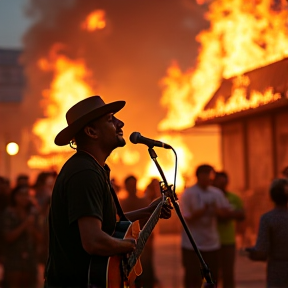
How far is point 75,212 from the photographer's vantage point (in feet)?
14.9

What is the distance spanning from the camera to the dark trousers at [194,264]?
9883 mm

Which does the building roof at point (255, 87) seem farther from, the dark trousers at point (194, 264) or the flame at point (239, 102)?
the dark trousers at point (194, 264)

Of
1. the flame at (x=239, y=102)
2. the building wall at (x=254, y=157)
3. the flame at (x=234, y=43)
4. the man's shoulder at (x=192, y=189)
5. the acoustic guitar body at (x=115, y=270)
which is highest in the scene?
the flame at (x=234, y=43)

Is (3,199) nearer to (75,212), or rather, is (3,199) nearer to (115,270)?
(115,270)

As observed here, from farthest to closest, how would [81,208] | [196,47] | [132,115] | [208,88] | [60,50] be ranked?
1. [132,115]
2. [60,50]
3. [196,47]
4. [208,88]
5. [81,208]

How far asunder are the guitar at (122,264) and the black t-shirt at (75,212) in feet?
0.19

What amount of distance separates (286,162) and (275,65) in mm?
2168

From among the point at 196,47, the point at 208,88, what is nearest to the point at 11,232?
the point at 208,88

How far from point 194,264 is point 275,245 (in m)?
2.81

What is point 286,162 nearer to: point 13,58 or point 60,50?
point 60,50

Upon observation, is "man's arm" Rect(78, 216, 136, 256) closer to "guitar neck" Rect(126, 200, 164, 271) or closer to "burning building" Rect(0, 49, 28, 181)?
"guitar neck" Rect(126, 200, 164, 271)

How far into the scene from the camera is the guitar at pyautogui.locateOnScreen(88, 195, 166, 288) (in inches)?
182

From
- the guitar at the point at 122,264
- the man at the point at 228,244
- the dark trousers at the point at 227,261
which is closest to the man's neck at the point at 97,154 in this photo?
the guitar at the point at 122,264

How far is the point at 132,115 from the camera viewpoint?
3356 centimetres
